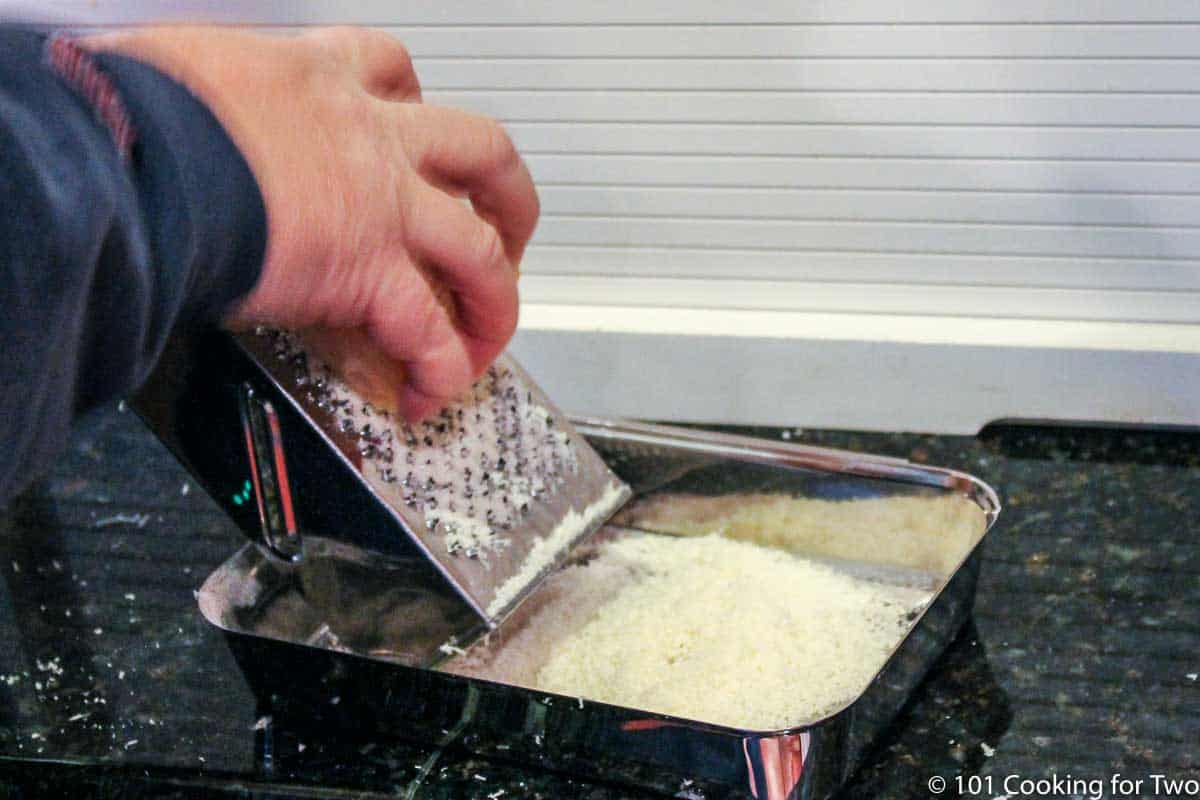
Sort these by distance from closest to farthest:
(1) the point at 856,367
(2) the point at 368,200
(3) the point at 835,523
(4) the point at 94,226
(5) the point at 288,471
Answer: (4) the point at 94,226 < (2) the point at 368,200 < (5) the point at 288,471 < (3) the point at 835,523 < (1) the point at 856,367

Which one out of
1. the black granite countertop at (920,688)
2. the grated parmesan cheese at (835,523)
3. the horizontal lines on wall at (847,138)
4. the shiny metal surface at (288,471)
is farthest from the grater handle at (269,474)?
the horizontal lines on wall at (847,138)

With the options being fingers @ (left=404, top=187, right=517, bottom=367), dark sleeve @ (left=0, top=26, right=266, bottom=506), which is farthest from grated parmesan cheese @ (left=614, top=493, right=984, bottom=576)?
dark sleeve @ (left=0, top=26, right=266, bottom=506)

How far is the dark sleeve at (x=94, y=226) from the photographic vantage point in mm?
422

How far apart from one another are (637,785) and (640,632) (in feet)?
0.36

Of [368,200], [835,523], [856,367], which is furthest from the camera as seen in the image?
[856,367]

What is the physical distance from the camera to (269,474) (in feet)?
2.27

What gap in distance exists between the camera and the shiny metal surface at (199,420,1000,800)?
0.61 meters

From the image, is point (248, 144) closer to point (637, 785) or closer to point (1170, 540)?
point (637, 785)

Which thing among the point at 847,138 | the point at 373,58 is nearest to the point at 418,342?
the point at 373,58

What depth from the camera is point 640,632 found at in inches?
29.5

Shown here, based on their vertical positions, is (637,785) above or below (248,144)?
below

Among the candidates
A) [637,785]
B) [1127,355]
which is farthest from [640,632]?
[1127,355]

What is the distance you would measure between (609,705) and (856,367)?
44 centimetres

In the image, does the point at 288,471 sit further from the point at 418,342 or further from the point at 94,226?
the point at 94,226
